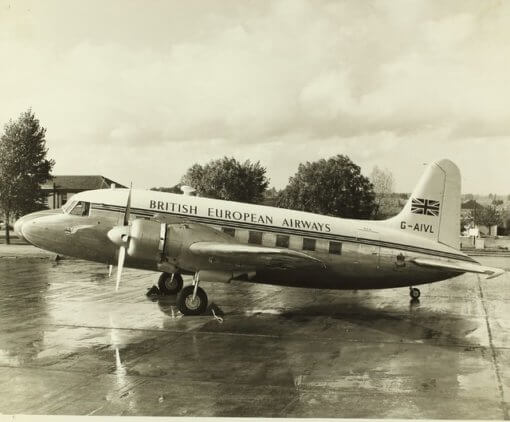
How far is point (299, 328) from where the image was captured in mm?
13633

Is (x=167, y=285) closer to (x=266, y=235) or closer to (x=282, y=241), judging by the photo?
(x=266, y=235)

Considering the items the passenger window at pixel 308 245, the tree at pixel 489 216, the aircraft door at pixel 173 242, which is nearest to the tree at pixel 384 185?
the tree at pixel 489 216

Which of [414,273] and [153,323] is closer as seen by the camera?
[153,323]

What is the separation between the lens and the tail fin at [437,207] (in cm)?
1655

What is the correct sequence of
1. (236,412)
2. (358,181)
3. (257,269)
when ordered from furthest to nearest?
(358,181), (257,269), (236,412)

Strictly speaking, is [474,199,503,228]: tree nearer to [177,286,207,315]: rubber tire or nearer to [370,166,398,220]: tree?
[370,166,398,220]: tree

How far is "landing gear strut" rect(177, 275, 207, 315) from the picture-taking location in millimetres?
14516

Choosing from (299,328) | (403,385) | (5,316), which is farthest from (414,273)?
(5,316)

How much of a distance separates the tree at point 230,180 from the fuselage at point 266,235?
32.3 metres

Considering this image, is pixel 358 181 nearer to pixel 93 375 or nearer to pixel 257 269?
pixel 257 269

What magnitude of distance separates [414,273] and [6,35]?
41.3ft

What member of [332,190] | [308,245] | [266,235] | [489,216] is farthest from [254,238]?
[489,216]

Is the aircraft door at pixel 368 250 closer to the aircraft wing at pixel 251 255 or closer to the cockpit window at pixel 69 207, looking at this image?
the aircraft wing at pixel 251 255

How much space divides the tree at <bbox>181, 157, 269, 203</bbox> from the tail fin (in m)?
32.5
